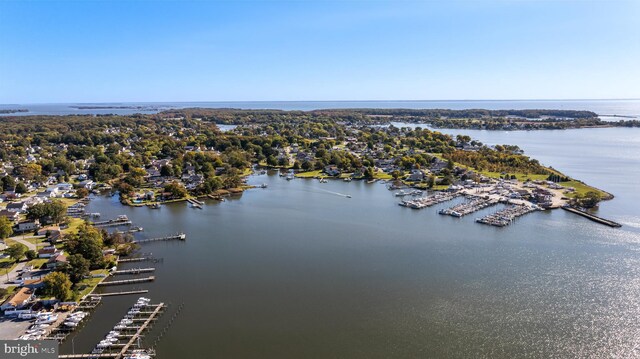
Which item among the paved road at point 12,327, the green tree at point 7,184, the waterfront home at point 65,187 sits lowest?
the paved road at point 12,327

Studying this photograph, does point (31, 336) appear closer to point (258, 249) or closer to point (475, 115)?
point (258, 249)

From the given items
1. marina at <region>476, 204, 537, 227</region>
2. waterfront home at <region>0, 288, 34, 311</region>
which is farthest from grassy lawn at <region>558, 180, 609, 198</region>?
waterfront home at <region>0, 288, 34, 311</region>

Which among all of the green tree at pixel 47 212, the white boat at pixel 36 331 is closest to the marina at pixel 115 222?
the green tree at pixel 47 212

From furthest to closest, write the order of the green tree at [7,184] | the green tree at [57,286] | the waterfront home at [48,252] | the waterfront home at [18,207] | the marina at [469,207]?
the green tree at [7,184] < the marina at [469,207] < the waterfront home at [18,207] < the waterfront home at [48,252] < the green tree at [57,286]

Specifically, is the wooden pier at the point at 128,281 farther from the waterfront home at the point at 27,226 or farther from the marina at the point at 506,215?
the marina at the point at 506,215

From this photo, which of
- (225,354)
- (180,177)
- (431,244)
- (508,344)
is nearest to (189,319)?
(225,354)

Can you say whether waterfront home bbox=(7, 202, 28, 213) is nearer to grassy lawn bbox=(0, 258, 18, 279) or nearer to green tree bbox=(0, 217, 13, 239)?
green tree bbox=(0, 217, 13, 239)
